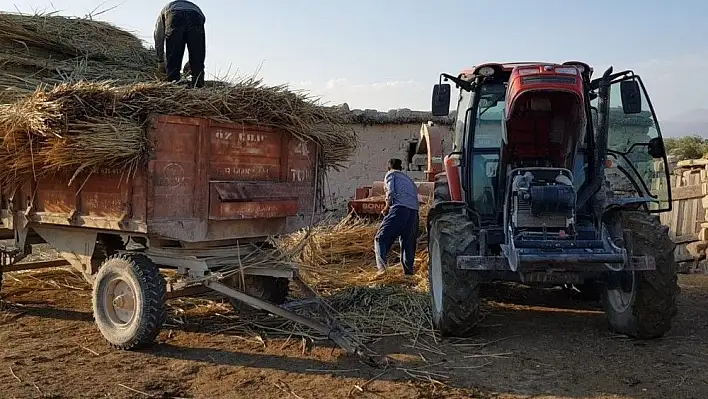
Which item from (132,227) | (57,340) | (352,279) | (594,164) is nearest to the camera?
(132,227)

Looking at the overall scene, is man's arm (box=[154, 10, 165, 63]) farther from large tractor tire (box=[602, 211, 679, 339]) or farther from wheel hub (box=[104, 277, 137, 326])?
large tractor tire (box=[602, 211, 679, 339])

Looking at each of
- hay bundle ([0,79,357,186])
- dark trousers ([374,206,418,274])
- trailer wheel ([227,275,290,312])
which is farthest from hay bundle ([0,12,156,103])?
dark trousers ([374,206,418,274])

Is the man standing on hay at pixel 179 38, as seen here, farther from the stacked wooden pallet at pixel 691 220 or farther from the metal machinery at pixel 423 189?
the stacked wooden pallet at pixel 691 220

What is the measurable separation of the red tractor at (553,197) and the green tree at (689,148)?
1270 cm

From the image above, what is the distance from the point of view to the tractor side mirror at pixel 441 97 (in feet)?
20.5

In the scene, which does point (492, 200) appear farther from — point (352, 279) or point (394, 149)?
point (394, 149)

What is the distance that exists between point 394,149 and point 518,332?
350 inches

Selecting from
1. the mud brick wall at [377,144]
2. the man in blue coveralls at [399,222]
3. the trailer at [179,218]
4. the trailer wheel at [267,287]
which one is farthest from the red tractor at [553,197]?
the mud brick wall at [377,144]

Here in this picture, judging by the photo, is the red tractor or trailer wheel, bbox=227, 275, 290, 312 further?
trailer wheel, bbox=227, 275, 290, 312

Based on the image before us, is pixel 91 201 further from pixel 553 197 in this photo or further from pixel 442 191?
pixel 553 197

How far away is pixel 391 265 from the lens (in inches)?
368

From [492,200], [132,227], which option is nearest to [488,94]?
[492,200]

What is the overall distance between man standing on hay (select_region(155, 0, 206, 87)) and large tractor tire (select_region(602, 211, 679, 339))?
4.06 metres

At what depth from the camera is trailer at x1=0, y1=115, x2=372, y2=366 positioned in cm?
523
